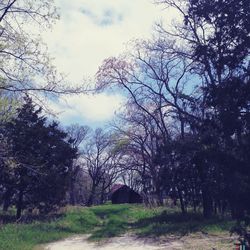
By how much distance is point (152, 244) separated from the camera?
50.4 ft

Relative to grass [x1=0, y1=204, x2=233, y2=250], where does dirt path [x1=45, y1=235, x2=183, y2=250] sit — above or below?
below

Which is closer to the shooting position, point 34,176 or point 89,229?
point 89,229

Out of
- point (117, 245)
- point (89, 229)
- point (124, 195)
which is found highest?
point (124, 195)

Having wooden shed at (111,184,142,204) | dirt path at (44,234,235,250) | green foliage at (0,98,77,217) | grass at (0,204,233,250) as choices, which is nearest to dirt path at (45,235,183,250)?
dirt path at (44,234,235,250)

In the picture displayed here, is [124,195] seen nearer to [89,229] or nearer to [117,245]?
[89,229]

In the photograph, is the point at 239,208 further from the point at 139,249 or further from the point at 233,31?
the point at 139,249

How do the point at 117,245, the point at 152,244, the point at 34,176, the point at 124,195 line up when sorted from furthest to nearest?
the point at 124,195 < the point at 34,176 < the point at 117,245 < the point at 152,244

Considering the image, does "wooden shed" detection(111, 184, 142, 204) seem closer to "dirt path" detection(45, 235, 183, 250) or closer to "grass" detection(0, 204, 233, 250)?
"grass" detection(0, 204, 233, 250)

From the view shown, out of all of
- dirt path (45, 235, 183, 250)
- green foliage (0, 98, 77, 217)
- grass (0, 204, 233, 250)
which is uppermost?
green foliage (0, 98, 77, 217)

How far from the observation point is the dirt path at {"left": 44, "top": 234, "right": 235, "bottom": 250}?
13771mm

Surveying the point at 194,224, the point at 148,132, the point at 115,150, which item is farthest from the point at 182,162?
the point at 115,150

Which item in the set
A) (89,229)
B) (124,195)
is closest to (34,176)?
(89,229)

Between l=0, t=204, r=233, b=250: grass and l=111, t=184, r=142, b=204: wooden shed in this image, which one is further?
l=111, t=184, r=142, b=204: wooden shed

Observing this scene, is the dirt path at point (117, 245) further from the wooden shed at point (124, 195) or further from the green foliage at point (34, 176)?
the wooden shed at point (124, 195)
